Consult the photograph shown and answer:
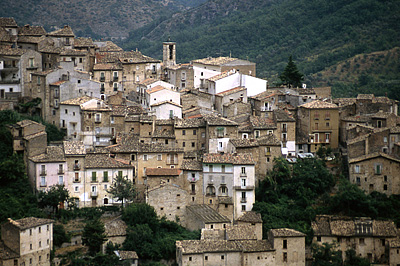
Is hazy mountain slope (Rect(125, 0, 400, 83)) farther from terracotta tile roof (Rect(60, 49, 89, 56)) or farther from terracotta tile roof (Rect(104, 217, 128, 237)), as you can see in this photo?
terracotta tile roof (Rect(104, 217, 128, 237))

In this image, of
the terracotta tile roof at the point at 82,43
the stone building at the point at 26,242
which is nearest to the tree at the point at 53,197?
the stone building at the point at 26,242

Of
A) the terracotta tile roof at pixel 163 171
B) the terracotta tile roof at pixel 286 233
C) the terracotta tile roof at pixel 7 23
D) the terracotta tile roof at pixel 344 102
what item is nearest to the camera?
the terracotta tile roof at pixel 286 233

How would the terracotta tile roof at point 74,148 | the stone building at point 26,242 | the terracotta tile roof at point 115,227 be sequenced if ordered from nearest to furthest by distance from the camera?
the stone building at point 26,242 < the terracotta tile roof at point 115,227 < the terracotta tile roof at point 74,148

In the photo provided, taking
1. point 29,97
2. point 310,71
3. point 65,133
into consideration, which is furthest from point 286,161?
point 310,71

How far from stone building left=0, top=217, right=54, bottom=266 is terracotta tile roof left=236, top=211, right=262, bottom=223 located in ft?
40.6

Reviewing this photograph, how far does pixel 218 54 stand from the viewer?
110 metres

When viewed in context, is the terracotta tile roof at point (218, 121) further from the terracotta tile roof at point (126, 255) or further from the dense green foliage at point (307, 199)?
the terracotta tile roof at point (126, 255)

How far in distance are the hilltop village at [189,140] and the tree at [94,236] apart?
205 cm

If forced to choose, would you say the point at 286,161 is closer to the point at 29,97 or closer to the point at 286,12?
the point at 29,97

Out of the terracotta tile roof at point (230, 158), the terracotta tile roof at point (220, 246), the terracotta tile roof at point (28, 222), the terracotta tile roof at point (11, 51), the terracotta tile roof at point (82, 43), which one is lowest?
the terracotta tile roof at point (220, 246)

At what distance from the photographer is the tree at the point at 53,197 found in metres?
57.8

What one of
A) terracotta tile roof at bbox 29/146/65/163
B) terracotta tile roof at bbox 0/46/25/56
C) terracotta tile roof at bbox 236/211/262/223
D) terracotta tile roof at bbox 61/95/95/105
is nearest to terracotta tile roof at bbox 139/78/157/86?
terracotta tile roof at bbox 61/95/95/105

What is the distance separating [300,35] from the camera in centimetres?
11262

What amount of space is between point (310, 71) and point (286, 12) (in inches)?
603
